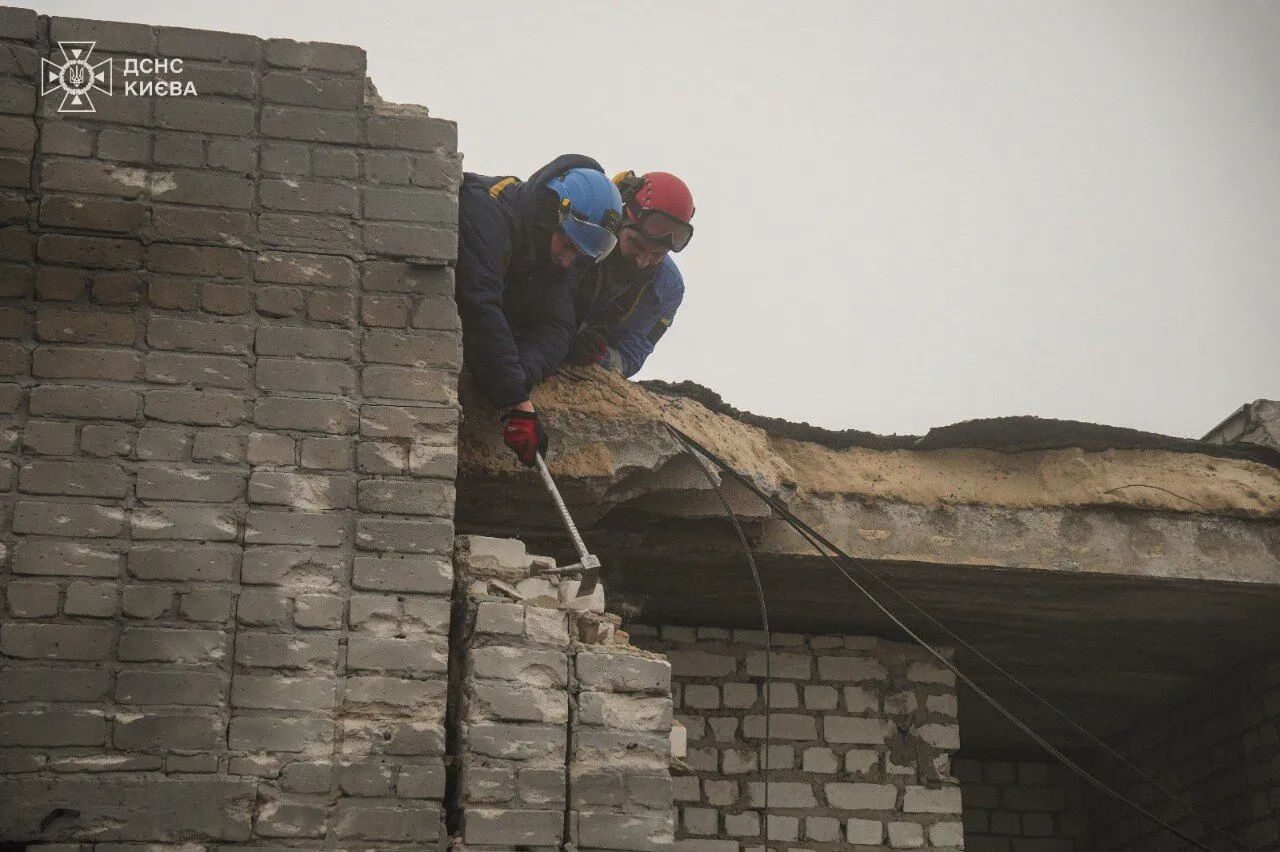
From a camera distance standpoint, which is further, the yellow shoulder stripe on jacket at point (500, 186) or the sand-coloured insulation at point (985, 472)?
the sand-coloured insulation at point (985, 472)

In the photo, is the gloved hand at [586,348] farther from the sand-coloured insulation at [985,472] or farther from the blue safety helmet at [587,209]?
the blue safety helmet at [587,209]

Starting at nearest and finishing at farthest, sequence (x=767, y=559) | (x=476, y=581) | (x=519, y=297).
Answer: (x=476, y=581) → (x=519, y=297) → (x=767, y=559)

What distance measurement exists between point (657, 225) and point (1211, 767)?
4596 mm

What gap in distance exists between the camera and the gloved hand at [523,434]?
5.75 metres

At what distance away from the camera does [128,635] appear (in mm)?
4605

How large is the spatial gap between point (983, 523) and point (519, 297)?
261 cm

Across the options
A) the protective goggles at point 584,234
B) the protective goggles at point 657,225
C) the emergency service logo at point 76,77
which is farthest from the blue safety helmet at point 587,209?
the emergency service logo at point 76,77

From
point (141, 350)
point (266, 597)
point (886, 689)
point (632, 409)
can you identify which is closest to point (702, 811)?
point (886, 689)

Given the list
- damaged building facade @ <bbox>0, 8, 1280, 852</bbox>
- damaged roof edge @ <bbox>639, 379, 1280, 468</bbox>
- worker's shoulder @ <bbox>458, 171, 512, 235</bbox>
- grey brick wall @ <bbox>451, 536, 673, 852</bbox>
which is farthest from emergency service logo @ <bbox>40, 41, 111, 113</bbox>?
damaged roof edge @ <bbox>639, 379, 1280, 468</bbox>

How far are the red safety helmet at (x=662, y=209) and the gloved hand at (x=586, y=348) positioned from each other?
2.59ft

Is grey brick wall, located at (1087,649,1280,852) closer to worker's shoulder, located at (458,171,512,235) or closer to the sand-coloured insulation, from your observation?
the sand-coloured insulation

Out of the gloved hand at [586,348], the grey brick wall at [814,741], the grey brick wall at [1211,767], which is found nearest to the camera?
the gloved hand at [586,348]

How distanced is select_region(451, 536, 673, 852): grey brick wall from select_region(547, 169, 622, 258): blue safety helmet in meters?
1.44

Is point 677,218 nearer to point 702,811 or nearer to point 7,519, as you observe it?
point 702,811
